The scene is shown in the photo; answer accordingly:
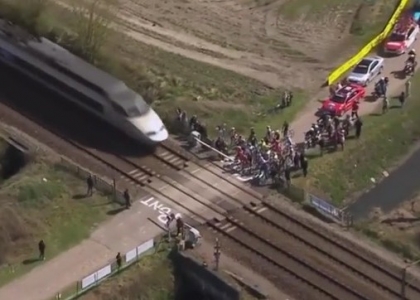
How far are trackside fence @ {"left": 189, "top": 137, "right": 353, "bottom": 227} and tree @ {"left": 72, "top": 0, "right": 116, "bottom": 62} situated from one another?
1518 centimetres

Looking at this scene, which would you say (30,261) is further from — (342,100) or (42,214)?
(342,100)

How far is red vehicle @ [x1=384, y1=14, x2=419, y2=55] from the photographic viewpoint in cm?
7150

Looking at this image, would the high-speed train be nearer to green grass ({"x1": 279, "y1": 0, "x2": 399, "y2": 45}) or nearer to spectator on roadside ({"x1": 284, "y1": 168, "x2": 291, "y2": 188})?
spectator on roadside ({"x1": 284, "y1": 168, "x2": 291, "y2": 188})

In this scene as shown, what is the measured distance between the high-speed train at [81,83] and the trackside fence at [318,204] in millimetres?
7028

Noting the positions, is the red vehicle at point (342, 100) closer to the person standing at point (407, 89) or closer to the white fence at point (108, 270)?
the person standing at point (407, 89)

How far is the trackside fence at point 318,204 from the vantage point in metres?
56.9

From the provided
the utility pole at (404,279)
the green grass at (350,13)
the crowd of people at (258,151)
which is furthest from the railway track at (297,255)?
the green grass at (350,13)

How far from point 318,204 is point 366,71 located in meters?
13.3

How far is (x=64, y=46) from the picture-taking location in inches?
2692

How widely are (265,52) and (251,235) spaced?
1941cm

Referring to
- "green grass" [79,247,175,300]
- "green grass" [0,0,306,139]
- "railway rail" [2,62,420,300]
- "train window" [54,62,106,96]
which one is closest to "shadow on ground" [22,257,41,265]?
"green grass" [79,247,175,300]

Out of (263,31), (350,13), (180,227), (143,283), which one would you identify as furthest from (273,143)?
(350,13)

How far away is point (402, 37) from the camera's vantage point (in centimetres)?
7206

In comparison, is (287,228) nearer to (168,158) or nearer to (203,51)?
(168,158)
